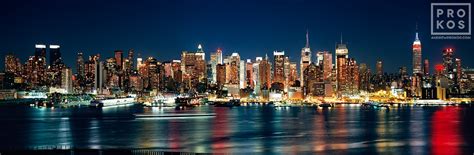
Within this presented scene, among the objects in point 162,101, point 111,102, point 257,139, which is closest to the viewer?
point 257,139

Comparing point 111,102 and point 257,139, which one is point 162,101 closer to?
point 111,102

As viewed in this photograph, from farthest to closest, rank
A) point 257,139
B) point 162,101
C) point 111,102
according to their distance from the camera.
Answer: point 162,101
point 111,102
point 257,139

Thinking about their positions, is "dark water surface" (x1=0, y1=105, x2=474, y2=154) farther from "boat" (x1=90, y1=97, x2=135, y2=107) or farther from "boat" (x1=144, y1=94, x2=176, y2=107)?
"boat" (x1=144, y1=94, x2=176, y2=107)

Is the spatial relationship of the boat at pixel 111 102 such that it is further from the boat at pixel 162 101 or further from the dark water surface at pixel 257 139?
the dark water surface at pixel 257 139

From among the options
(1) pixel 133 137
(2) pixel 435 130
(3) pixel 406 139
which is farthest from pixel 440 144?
(1) pixel 133 137

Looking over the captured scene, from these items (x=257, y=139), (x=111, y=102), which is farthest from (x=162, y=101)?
(x=257, y=139)

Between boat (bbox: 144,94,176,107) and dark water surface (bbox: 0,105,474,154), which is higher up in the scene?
boat (bbox: 144,94,176,107)

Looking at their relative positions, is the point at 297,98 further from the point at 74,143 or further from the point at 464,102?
the point at 74,143

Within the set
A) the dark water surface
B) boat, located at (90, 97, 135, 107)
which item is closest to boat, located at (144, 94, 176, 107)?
boat, located at (90, 97, 135, 107)

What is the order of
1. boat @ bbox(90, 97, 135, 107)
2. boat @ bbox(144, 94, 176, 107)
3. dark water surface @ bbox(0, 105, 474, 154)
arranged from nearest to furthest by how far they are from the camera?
dark water surface @ bbox(0, 105, 474, 154) < boat @ bbox(90, 97, 135, 107) < boat @ bbox(144, 94, 176, 107)
